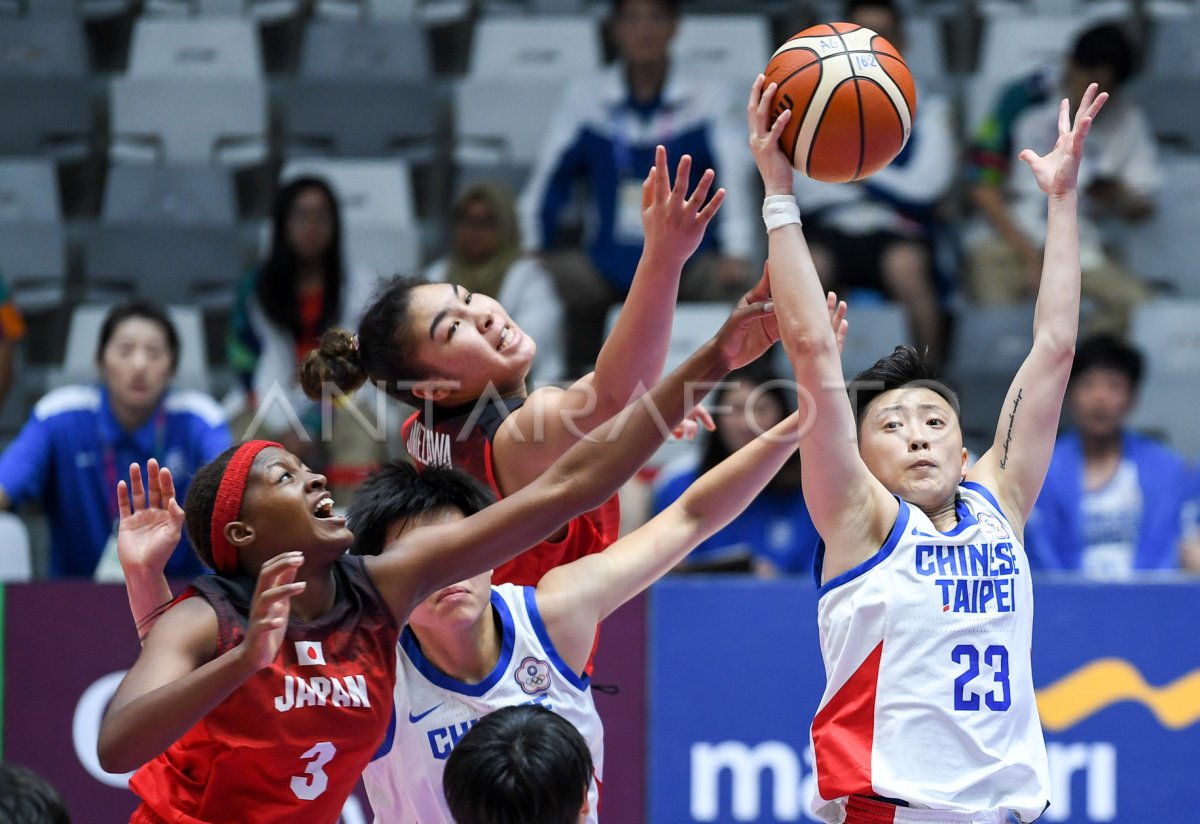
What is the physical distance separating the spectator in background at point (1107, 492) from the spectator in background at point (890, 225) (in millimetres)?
1180

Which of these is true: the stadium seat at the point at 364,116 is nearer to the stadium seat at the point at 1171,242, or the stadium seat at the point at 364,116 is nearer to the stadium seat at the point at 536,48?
the stadium seat at the point at 536,48

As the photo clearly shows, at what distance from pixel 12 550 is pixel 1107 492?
4312 mm

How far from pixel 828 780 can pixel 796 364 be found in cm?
88

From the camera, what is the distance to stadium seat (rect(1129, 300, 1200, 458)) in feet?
25.2

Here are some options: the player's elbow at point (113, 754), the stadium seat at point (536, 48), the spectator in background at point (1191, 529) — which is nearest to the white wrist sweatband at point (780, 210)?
the player's elbow at point (113, 754)

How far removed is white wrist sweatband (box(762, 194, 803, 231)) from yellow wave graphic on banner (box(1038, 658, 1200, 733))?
2.81 m

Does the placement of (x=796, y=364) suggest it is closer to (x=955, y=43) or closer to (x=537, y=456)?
(x=537, y=456)

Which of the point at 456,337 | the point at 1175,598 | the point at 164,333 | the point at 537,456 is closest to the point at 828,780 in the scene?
the point at 537,456

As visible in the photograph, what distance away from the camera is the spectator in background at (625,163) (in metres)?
7.77

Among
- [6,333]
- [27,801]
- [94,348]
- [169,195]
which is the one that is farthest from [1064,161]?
[169,195]

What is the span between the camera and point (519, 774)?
9.15ft

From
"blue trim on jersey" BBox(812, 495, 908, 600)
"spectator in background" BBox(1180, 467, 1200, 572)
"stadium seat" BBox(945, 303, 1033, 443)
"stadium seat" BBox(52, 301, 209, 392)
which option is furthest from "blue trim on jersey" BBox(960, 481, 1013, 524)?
"stadium seat" BBox(52, 301, 209, 392)

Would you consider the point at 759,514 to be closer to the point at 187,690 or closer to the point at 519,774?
the point at 519,774

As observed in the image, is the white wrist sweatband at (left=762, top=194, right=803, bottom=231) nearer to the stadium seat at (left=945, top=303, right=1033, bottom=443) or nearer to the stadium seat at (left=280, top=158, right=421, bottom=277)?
the stadium seat at (left=945, top=303, right=1033, bottom=443)
